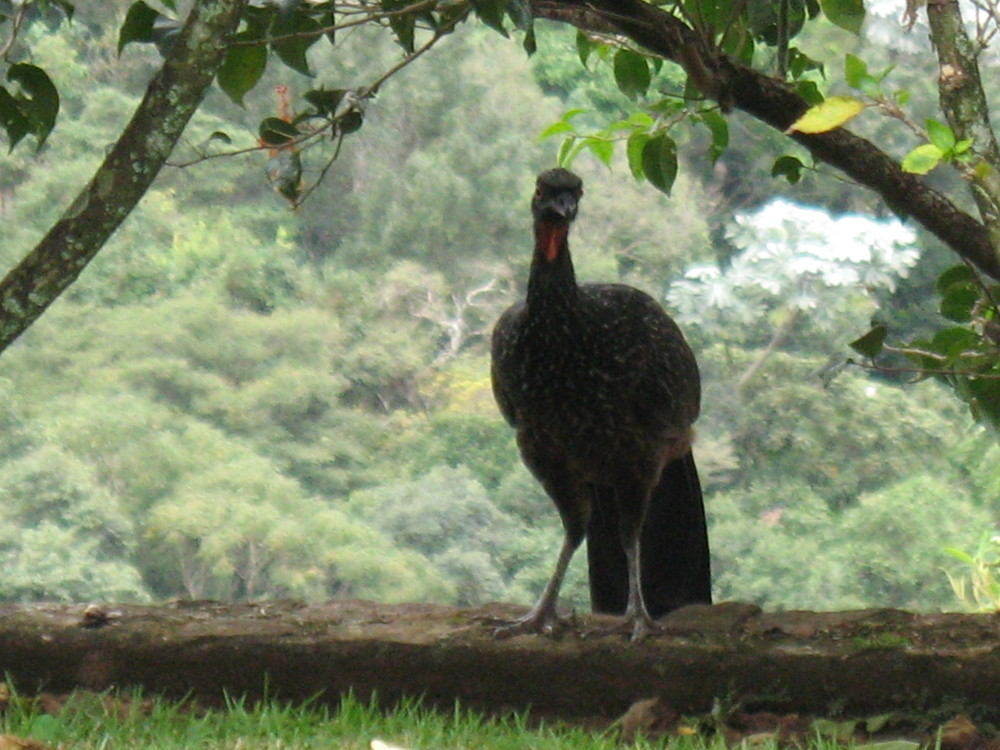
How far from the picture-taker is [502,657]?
9.85 feet

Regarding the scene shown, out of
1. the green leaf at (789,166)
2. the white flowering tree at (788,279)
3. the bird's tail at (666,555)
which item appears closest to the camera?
the green leaf at (789,166)

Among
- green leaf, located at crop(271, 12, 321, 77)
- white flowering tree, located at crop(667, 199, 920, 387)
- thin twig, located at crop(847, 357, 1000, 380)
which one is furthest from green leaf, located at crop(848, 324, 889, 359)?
white flowering tree, located at crop(667, 199, 920, 387)

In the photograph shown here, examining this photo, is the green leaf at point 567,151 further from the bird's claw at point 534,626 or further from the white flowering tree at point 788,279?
the white flowering tree at point 788,279

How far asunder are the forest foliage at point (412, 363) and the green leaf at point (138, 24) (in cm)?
317

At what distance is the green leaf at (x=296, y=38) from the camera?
2.31 m

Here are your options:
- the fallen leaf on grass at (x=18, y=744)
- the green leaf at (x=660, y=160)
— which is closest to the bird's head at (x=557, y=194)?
the green leaf at (x=660, y=160)

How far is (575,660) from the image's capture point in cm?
298

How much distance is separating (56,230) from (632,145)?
1171 mm

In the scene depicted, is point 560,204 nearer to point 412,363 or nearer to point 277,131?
point 277,131

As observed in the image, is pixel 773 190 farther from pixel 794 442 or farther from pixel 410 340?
pixel 410 340

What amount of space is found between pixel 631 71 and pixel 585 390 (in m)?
0.74

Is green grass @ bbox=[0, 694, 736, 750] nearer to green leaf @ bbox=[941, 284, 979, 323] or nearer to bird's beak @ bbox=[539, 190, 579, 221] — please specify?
green leaf @ bbox=[941, 284, 979, 323]

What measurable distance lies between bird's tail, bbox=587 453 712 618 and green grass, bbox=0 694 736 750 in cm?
79

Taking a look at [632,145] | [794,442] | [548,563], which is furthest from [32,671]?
[794,442]
